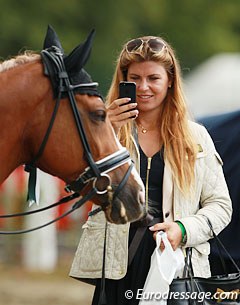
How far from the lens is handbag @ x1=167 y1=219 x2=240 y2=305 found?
14.9 ft

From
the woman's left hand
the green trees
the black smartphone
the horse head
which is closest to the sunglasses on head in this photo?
the black smartphone

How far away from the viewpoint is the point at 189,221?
4.61 m

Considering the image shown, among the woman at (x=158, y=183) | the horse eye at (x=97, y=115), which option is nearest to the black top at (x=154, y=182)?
the woman at (x=158, y=183)

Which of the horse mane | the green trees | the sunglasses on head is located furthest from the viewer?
the green trees

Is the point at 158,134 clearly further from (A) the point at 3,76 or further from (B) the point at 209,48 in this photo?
(B) the point at 209,48

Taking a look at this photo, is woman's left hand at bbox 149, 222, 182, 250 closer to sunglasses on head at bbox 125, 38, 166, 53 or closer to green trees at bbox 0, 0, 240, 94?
sunglasses on head at bbox 125, 38, 166, 53

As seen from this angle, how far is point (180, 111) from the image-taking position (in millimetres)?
4766

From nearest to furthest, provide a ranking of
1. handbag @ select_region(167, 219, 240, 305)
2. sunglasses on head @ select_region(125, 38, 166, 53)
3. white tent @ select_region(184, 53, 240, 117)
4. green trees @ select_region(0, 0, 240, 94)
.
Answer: handbag @ select_region(167, 219, 240, 305) < sunglasses on head @ select_region(125, 38, 166, 53) < white tent @ select_region(184, 53, 240, 117) < green trees @ select_region(0, 0, 240, 94)

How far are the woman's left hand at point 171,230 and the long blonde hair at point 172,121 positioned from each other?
179mm

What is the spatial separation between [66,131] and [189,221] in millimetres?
722

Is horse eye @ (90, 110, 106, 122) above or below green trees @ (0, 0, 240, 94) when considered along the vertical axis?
below

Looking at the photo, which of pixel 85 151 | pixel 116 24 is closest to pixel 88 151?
pixel 85 151

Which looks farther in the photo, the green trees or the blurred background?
the green trees

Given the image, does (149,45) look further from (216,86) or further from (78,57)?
(216,86)
